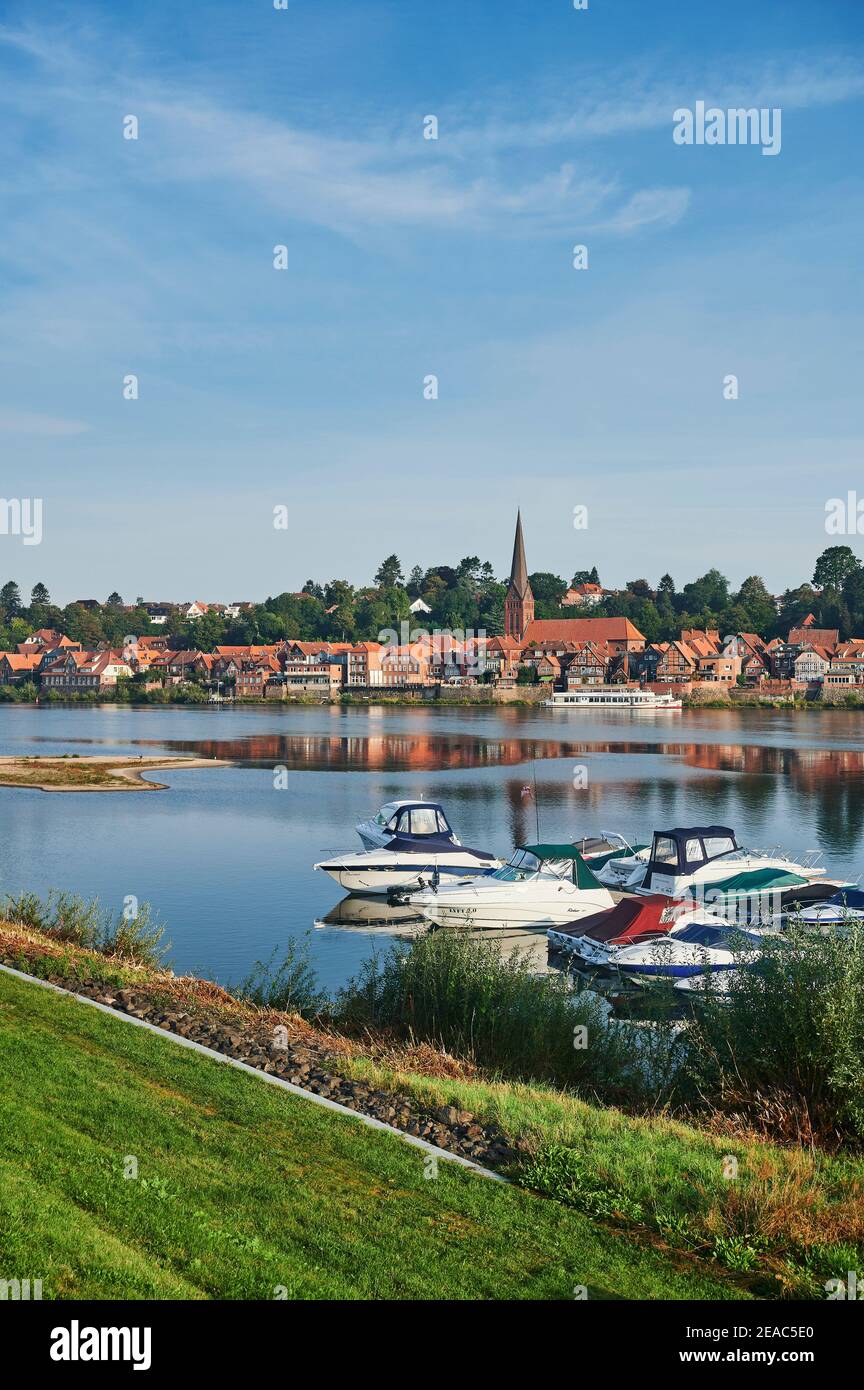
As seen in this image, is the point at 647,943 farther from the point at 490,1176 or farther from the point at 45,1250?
the point at 45,1250

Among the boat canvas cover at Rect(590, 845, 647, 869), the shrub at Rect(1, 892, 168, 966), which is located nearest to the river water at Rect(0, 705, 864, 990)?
the shrub at Rect(1, 892, 168, 966)

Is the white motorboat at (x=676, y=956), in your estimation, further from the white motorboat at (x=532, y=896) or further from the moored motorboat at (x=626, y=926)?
the white motorboat at (x=532, y=896)

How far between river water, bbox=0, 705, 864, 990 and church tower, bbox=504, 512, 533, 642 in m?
80.0

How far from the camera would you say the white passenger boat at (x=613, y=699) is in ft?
517

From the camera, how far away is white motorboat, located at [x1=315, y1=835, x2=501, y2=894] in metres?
31.3

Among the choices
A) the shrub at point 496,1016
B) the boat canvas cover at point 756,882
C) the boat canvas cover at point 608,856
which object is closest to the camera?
the shrub at point 496,1016

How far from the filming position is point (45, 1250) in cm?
637

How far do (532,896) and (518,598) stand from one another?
167011 millimetres

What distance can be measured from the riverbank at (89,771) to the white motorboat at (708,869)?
34.0 meters

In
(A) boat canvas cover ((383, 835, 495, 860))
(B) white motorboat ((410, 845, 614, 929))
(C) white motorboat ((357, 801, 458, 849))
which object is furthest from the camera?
(C) white motorboat ((357, 801, 458, 849))

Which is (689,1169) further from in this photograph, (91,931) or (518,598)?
(518,598)

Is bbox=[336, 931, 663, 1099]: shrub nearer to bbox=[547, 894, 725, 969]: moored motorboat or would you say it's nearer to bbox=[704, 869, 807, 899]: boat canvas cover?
bbox=[547, 894, 725, 969]: moored motorboat

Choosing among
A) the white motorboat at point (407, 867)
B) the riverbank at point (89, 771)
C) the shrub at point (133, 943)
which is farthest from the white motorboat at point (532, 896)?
the riverbank at point (89, 771)

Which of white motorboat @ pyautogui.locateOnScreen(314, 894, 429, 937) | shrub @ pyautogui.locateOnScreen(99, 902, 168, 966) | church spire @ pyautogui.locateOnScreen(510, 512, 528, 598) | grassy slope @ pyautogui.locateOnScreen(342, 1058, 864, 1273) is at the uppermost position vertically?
church spire @ pyautogui.locateOnScreen(510, 512, 528, 598)
